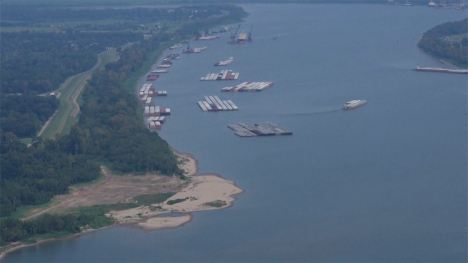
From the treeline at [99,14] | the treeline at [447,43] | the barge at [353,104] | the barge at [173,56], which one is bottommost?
the treeline at [99,14]

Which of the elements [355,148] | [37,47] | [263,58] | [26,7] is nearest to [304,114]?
[355,148]

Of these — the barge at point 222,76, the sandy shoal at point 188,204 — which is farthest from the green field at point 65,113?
the sandy shoal at point 188,204

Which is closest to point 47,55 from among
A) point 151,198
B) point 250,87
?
point 250,87

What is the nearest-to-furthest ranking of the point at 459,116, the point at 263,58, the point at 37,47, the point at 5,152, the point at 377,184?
the point at 377,184 → the point at 5,152 → the point at 459,116 → the point at 263,58 → the point at 37,47

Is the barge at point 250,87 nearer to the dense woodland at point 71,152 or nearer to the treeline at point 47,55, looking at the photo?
the dense woodland at point 71,152

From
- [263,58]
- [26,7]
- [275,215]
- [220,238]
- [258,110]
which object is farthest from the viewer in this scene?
[26,7]

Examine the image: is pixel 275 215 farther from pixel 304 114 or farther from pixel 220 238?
pixel 304 114
